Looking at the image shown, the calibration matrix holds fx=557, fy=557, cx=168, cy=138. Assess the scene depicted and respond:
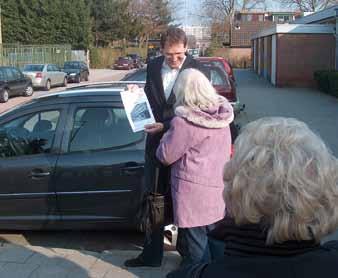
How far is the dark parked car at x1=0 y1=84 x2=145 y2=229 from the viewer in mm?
4969

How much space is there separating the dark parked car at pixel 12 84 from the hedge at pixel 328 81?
13368mm

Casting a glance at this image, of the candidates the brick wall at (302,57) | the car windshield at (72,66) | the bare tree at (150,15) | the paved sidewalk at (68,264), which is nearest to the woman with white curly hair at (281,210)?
the paved sidewalk at (68,264)

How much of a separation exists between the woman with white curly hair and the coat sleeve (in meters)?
1.88

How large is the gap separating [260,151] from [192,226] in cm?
217

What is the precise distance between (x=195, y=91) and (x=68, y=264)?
1.99m

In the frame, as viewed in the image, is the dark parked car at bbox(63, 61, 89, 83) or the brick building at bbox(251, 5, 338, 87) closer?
the brick building at bbox(251, 5, 338, 87)

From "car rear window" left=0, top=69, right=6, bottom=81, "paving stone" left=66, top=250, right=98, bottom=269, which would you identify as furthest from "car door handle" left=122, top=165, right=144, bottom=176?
"car rear window" left=0, top=69, right=6, bottom=81

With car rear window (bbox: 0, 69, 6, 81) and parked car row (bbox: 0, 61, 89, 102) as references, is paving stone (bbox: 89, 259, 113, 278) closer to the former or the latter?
parked car row (bbox: 0, 61, 89, 102)

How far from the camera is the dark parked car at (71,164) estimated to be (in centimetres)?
497

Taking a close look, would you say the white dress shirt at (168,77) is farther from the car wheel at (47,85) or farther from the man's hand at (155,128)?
the car wheel at (47,85)

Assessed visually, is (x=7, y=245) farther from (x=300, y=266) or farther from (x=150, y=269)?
(x=300, y=266)

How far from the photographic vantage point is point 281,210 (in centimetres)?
154

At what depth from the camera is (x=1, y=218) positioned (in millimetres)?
5211

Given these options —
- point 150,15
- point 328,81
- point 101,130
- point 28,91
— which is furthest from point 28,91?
point 150,15
